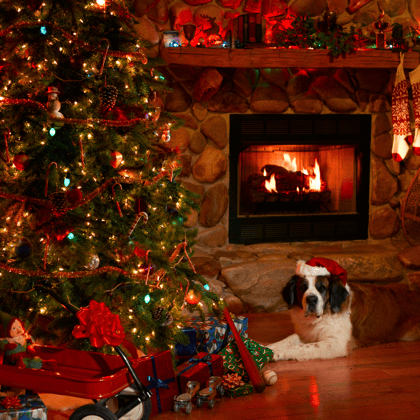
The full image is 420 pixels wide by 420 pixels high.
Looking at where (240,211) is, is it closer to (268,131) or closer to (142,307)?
(268,131)

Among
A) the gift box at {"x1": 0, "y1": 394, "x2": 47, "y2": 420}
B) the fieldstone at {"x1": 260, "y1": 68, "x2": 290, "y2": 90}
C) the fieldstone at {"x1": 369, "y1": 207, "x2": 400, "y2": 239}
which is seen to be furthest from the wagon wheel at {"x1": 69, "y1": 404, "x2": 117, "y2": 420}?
the fieldstone at {"x1": 369, "y1": 207, "x2": 400, "y2": 239}

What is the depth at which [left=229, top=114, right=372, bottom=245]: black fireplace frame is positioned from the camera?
11.8 ft

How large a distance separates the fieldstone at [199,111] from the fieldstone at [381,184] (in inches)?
52.6

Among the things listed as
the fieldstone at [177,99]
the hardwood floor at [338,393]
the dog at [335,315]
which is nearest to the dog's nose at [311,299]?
the dog at [335,315]

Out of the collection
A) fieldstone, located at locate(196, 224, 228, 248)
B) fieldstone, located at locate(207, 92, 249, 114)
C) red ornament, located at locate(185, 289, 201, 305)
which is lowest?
red ornament, located at locate(185, 289, 201, 305)

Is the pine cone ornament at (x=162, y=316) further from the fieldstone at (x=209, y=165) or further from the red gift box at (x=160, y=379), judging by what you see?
the fieldstone at (x=209, y=165)

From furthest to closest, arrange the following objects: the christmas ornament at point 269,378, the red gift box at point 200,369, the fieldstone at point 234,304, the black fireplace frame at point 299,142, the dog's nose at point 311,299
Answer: the black fireplace frame at point 299,142
the fieldstone at point 234,304
the dog's nose at point 311,299
the christmas ornament at point 269,378
the red gift box at point 200,369

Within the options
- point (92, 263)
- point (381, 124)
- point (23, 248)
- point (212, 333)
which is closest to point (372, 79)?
point (381, 124)

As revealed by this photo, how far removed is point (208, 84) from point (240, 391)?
80.7 inches

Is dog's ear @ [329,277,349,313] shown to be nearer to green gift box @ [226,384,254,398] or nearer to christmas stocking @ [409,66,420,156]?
green gift box @ [226,384,254,398]

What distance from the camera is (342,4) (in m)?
3.62

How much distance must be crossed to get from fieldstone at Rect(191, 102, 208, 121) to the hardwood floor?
1.82 metres

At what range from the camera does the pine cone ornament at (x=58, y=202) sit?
1.80 meters

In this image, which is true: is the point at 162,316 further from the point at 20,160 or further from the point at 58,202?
the point at 20,160
